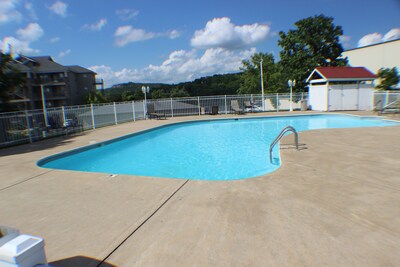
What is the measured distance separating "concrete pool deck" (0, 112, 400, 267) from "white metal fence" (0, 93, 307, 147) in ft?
17.6

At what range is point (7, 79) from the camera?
11250 mm

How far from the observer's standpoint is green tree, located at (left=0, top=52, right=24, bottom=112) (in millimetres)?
11141

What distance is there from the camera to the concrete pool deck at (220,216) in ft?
7.23

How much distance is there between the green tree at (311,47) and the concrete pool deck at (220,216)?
2169 cm

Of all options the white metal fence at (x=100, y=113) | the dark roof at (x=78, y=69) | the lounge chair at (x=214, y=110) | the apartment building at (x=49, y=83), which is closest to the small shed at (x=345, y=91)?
the white metal fence at (x=100, y=113)

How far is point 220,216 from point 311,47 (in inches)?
1046

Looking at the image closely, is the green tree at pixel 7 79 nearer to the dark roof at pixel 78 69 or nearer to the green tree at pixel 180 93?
the dark roof at pixel 78 69

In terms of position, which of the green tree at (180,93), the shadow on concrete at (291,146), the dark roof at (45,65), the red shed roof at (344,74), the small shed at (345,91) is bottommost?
the shadow on concrete at (291,146)

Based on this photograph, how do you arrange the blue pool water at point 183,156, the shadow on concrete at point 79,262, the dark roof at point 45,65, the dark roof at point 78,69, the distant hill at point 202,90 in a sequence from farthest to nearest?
1. the distant hill at point 202,90
2. the dark roof at point 78,69
3. the dark roof at point 45,65
4. the blue pool water at point 183,156
5. the shadow on concrete at point 79,262

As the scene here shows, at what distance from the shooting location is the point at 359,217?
2758mm

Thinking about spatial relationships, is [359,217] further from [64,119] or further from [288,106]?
[288,106]

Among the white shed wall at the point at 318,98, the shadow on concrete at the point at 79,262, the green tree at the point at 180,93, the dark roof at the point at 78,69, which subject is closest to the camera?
the shadow on concrete at the point at 79,262

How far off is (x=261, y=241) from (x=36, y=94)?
4271cm

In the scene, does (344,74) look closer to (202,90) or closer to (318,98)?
(318,98)
